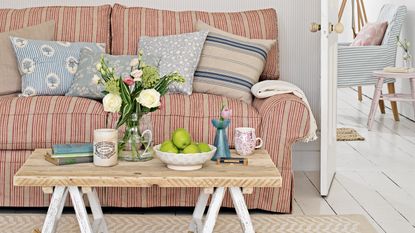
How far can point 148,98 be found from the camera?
8.89 feet

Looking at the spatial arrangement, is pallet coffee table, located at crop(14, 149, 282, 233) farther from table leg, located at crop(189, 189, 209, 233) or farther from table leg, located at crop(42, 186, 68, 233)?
table leg, located at crop(189, 189, 209, 233)

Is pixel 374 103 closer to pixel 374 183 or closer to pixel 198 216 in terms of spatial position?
pixel 374 183

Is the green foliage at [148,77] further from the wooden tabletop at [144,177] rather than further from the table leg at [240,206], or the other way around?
the table leg at [240,206]

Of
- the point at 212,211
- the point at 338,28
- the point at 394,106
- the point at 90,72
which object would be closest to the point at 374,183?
the point at 338,28

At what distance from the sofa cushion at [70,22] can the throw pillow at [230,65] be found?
583 mm

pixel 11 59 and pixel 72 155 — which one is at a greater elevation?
pixel 11 59

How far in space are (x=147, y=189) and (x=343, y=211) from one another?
92 centimetres

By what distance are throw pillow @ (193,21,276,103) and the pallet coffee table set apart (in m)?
1.06

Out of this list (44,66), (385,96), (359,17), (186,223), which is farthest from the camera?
(359,17)

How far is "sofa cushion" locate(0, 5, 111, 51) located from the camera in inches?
160

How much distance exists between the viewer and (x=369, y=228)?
3.23 meters

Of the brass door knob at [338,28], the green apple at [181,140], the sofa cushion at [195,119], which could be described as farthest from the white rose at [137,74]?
the brass door knob at [338,28]

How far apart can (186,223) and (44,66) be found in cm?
113

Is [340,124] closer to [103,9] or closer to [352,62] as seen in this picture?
[352,62]
